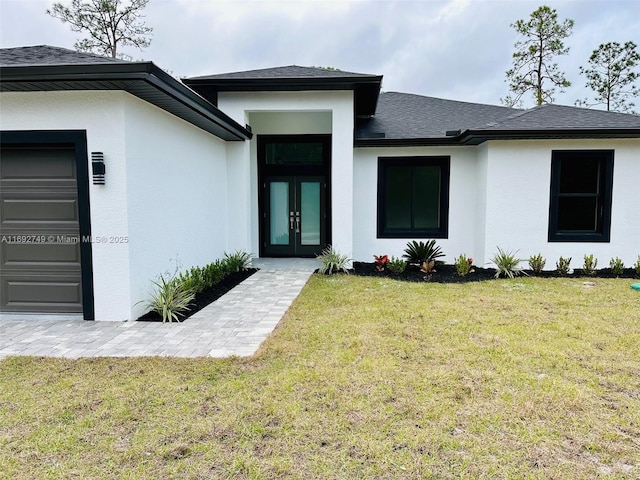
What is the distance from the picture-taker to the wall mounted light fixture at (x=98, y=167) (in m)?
5.24

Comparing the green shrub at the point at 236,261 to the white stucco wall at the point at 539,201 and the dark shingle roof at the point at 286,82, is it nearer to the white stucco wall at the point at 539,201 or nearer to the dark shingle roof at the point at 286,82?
the dark shingle roof at the point at 286,82

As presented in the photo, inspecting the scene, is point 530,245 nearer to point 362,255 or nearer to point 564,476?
point 362,255

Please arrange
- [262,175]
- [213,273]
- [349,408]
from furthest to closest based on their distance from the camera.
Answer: [262,175] < [213,273] < [349,408]

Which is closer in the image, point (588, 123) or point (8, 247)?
point (8, 247)

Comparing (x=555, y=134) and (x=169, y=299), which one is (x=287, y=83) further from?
(x=555, y=134)

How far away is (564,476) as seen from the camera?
7.88 ft

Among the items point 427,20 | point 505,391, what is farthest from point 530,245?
point 427,20

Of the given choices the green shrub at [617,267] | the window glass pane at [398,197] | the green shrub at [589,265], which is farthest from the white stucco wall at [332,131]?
the green shrub at [617,267]

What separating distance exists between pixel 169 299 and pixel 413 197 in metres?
6.82

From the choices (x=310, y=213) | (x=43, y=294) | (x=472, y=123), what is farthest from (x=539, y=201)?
(x=43, y=294)

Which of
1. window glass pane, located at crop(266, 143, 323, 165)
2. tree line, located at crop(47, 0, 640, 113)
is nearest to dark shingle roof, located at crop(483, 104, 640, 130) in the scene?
window glass pane, located at crop(266, 143, 323, 165)

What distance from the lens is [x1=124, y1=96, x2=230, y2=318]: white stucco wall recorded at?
5.52 m

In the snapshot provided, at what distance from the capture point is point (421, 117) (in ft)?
37.9

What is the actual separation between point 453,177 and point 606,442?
26.7ft
